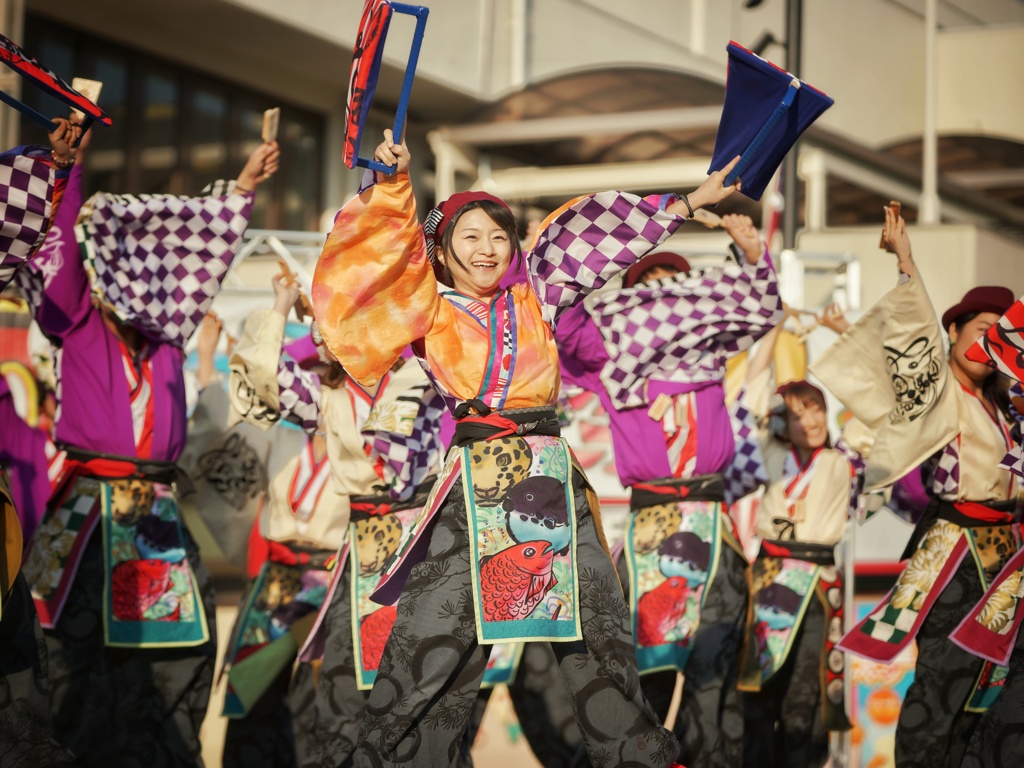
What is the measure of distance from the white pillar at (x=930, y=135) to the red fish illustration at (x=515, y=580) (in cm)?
870

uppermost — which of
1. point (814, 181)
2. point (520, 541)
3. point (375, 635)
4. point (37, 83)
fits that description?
point (814, 181)

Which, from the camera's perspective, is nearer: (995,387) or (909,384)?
(909,384)

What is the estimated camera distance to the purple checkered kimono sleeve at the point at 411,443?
4562 mm

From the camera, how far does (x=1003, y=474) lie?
4.25m

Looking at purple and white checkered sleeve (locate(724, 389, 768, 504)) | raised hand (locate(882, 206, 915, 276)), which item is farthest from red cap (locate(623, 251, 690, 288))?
raised hand (locate(882, 206, 915, 276))

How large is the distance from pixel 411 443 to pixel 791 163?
355cm

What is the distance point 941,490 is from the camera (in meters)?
4.31

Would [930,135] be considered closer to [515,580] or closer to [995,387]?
[995,387]

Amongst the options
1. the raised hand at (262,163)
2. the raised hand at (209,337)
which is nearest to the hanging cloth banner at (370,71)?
the raised hand at (262,163)

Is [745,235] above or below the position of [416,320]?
above

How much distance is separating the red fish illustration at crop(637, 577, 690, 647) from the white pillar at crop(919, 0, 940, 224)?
7376 millimetres

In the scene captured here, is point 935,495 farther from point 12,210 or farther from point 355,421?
point 12,210

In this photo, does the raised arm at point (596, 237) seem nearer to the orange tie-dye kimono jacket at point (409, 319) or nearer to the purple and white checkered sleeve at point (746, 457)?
the orange tie-dye kimono jacket at point (409, 319)

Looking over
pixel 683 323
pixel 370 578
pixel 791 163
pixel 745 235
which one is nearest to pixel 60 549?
pixel 370 578
